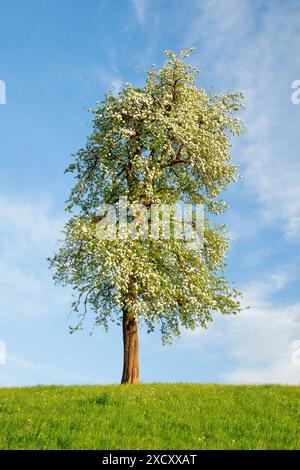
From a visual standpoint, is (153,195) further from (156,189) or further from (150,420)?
(150,420)

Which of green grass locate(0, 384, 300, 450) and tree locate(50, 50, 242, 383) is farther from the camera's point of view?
tree locate(50, 50, 242, 383)

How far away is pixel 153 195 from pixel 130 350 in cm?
862

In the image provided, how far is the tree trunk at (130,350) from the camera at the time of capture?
28.1m

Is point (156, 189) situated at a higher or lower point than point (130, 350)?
higher

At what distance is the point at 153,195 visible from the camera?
1141 inches

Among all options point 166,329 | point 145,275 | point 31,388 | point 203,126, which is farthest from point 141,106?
point 31,388

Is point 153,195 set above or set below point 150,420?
above

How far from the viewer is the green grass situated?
46.2 ft

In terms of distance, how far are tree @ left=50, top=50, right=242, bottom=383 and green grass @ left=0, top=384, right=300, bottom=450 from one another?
6.67 m

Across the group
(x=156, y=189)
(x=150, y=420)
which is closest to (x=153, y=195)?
(x=156, y=189)

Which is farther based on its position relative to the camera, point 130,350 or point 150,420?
point 130,350

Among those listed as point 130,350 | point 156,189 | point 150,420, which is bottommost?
point 150,420

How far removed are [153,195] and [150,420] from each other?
15.0 metres

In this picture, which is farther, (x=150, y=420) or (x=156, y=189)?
(x=156, y=189)
